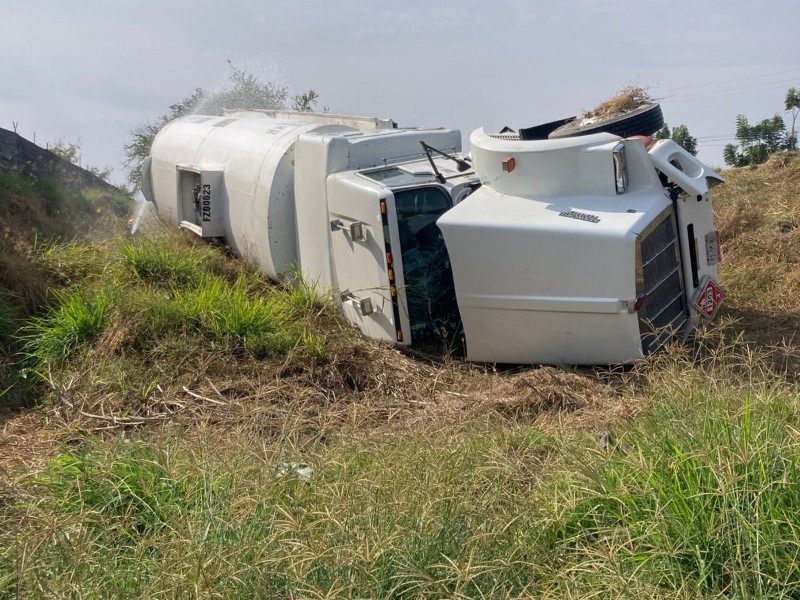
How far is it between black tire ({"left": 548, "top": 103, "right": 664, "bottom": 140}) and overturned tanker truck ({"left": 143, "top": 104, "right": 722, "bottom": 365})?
0.01m

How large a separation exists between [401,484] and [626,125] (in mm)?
4281

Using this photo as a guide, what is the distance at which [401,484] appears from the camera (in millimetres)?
3596

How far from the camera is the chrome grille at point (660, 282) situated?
5762mm

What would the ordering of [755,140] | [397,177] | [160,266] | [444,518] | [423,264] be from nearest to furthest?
[444,518] → [423,264] → [397,177] → [160,266] → [755,140]

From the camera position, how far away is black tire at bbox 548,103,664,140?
679 centimetres

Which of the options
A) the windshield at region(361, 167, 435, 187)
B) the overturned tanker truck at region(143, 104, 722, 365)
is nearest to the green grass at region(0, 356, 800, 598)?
the overturned tanker truck at region(143, 104, 722, 365)

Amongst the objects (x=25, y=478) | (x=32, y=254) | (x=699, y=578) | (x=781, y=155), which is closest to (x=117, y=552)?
(x=25, y=478)

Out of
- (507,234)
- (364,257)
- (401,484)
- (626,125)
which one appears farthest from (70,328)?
(626,125)

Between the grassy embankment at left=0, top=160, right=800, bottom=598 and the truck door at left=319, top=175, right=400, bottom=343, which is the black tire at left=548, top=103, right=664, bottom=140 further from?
the grassy embankment at left=0, top=160, right=800, bottom=598

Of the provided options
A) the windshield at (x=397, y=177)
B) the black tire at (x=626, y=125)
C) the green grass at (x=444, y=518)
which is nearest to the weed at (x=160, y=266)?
the windshield at (x=397, y=177)

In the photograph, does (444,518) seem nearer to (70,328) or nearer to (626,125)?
(626,125)

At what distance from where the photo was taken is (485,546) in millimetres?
3193

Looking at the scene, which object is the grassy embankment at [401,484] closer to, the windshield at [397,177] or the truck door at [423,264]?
the truck door at [423,264]

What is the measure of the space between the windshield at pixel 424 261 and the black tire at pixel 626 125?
1093mm
